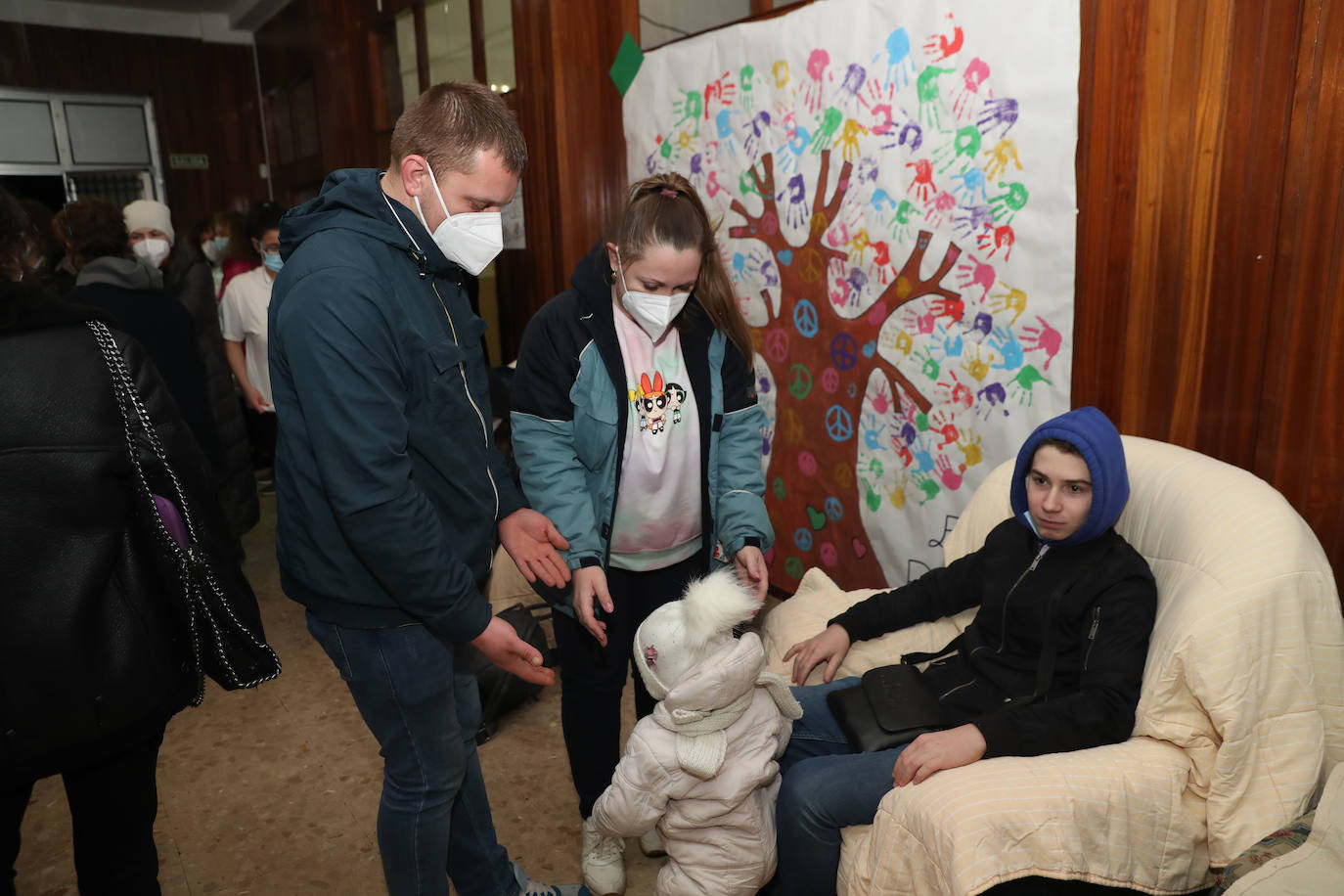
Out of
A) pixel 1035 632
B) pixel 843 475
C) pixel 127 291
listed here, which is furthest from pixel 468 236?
pixel 127 291

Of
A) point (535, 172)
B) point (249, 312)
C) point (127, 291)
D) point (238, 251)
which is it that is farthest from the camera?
point (238, 251)

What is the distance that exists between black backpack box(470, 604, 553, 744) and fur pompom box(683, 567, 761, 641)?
1.14 m

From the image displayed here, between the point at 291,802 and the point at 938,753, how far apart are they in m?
1.66

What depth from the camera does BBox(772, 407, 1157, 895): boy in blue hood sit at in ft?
4.64

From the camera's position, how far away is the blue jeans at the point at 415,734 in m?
1.35

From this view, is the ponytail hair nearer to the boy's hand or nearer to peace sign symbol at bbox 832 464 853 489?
the boy's hand

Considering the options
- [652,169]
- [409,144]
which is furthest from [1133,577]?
[652,169]

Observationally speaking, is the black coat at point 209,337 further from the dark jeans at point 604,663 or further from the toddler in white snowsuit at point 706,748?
the toddler in white snowsuit at point 706,748

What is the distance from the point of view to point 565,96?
11.0 feet

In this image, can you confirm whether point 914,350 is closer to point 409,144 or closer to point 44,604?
point 409,144

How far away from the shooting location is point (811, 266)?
104 inches

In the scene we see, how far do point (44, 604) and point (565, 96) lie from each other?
2.69 meters

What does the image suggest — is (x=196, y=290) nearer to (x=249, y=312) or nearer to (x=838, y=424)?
(x=249, y=312)

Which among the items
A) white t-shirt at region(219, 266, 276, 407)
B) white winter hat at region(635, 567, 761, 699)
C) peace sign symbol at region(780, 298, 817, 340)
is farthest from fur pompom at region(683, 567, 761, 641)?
white t-shirt at region(219, 266, 276, 407)
